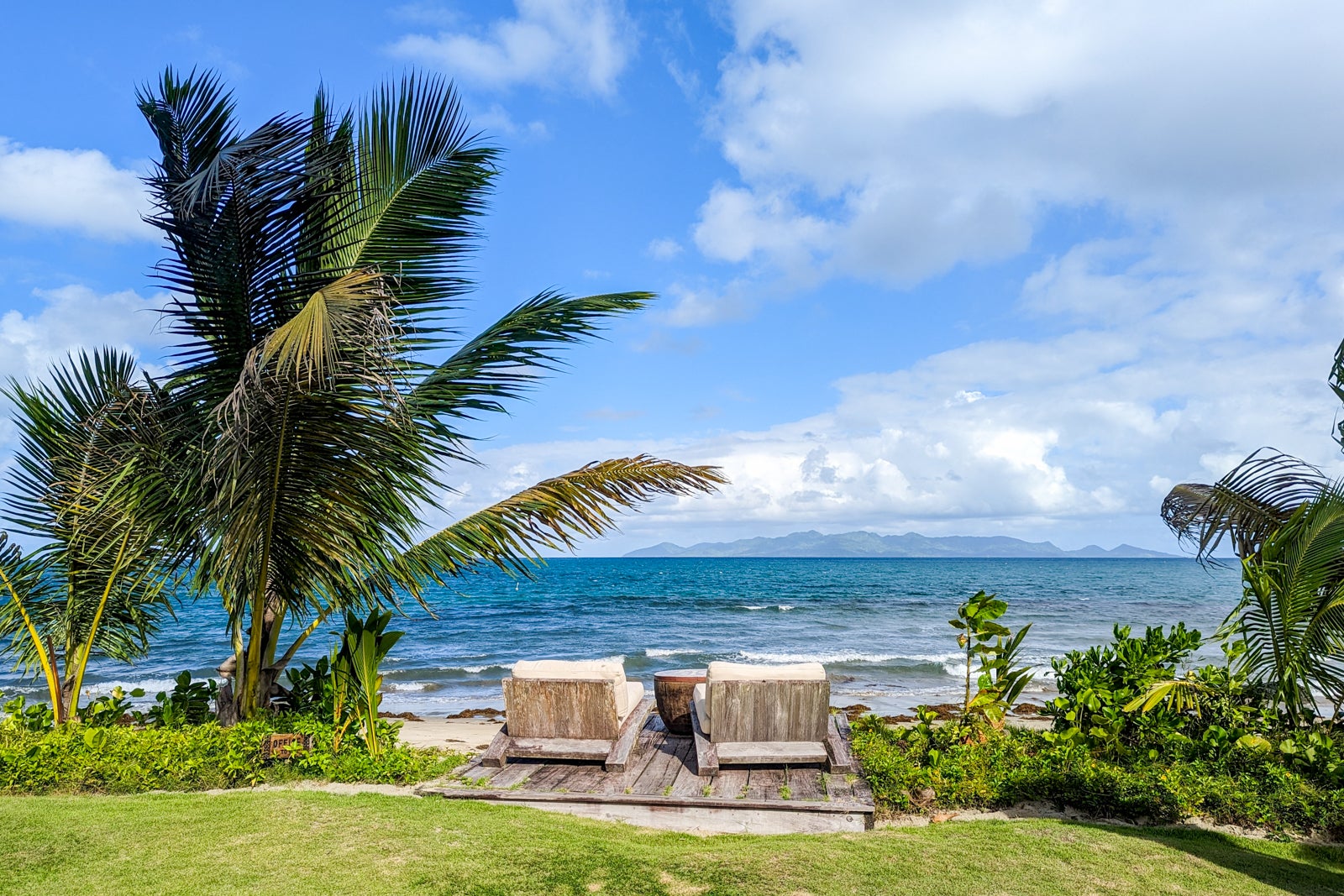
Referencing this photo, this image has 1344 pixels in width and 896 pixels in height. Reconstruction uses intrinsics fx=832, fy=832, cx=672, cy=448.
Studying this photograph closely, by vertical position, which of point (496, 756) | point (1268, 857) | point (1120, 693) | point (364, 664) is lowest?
point (1268, 857)

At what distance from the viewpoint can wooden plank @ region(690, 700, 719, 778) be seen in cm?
692

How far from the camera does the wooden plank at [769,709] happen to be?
719cm

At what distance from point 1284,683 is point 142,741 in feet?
30.5

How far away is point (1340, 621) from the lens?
6473 mm

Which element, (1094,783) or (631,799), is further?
(1094,783)

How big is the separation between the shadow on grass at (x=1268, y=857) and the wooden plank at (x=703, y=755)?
116 inches

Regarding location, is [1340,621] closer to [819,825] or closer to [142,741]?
[819,825]

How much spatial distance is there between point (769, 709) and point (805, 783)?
0.69 m

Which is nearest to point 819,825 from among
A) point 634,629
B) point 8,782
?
point 8,782

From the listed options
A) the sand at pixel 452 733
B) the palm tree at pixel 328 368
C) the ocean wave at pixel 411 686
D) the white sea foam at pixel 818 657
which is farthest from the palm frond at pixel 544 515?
the white sea foam at pixel 818 657

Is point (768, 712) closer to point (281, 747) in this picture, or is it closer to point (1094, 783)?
point (1094, 783)

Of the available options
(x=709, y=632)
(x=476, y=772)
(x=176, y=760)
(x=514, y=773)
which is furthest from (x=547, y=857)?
(x=709, y=632)

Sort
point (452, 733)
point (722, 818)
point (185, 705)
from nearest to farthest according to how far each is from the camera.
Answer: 1. point (722, 818)
2. point (185, 705)
3. point (452, 733)

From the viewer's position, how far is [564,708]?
24.6 feet
